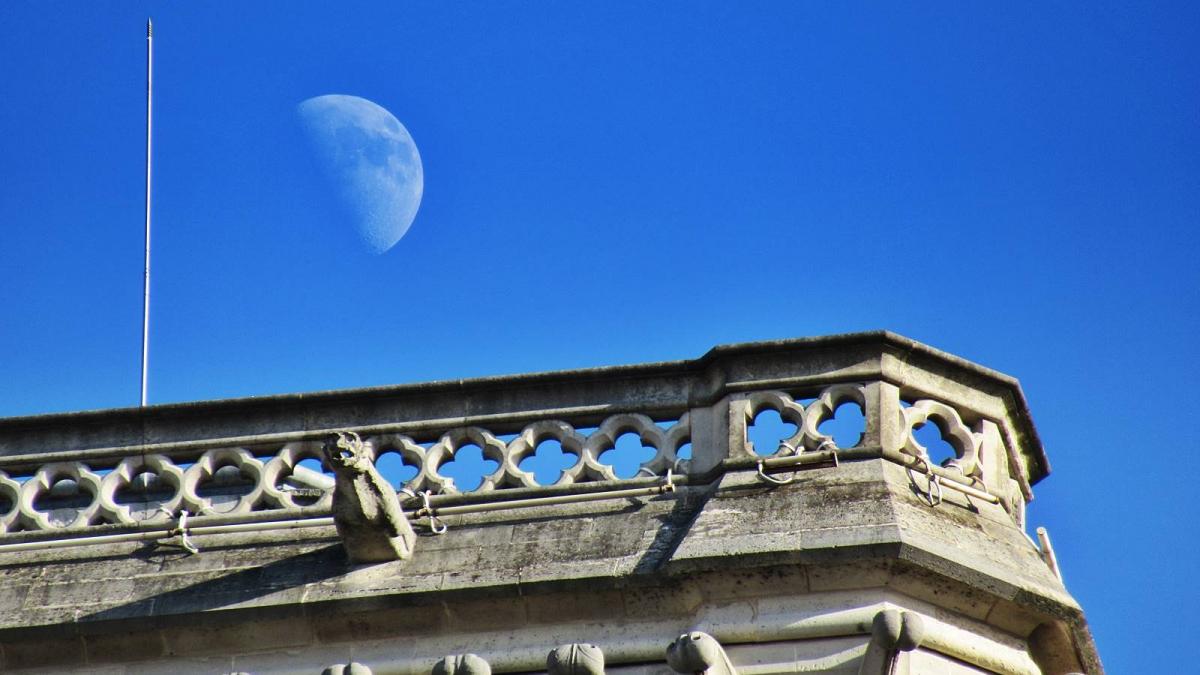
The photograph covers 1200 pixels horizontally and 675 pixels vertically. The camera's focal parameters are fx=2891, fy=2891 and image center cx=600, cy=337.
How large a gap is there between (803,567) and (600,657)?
1.14 meters

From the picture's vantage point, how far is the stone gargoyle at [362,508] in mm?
15711

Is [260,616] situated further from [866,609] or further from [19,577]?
[866,609]

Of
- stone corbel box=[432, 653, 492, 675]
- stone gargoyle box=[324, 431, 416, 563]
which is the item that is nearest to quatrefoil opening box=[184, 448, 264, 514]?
stone gargoyle box=[324, 431, 416, 563]

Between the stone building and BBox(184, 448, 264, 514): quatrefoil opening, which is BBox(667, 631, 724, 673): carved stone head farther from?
BBox(184, 448, 264, 514): quatrefoil opening

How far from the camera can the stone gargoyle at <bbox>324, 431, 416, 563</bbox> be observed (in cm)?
1571

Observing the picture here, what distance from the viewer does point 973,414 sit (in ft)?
54.0

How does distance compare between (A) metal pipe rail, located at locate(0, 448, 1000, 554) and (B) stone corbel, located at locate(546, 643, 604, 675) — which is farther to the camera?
(A) metal pipe rail, located at locate(0, 448, 1000, 554)

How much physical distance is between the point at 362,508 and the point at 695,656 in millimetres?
2233

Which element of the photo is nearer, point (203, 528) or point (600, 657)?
point (600, 657)

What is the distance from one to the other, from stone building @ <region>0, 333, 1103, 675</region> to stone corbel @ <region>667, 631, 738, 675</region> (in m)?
0.02

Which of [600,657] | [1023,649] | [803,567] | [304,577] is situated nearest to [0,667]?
[304,577]

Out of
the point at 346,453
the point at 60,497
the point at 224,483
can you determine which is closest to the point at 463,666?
the point at 346,453

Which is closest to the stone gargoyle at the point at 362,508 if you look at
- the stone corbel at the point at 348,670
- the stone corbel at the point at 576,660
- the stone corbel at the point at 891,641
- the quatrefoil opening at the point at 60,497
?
the stone corbel at the point at 348,670

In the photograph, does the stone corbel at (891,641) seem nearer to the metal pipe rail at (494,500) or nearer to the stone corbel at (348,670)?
the metal pipe rail at (494,500)
